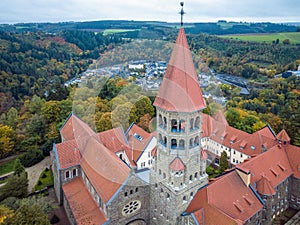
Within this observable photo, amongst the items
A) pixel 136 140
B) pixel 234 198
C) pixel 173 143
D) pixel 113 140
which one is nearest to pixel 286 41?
pixel 136 140

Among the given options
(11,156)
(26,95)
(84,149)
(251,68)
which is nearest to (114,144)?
(84,149)

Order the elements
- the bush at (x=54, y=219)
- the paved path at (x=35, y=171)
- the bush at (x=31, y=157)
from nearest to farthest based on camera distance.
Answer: the bush at (x=54, y=219), the paved path at (x=35, y=171), the bush at (x=31, y=157)

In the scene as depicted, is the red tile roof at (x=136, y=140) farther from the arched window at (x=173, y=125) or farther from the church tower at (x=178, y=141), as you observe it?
the arched window at (x=173, y=125)

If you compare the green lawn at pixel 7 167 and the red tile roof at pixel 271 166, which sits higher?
the red tile roof at pixel 271 166

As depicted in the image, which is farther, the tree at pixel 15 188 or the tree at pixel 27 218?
the tree at pixel 15 188

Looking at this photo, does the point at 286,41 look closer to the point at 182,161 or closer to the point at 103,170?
the point at 182,161

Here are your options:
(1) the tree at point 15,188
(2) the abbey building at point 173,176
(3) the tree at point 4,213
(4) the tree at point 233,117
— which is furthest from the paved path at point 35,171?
(4) the tree at point 233,117

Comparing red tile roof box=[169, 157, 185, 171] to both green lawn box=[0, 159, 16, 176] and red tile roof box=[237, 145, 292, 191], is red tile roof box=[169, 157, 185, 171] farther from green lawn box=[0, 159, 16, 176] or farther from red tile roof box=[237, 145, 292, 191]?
green lawn box=[0, 159, 16, 176]
